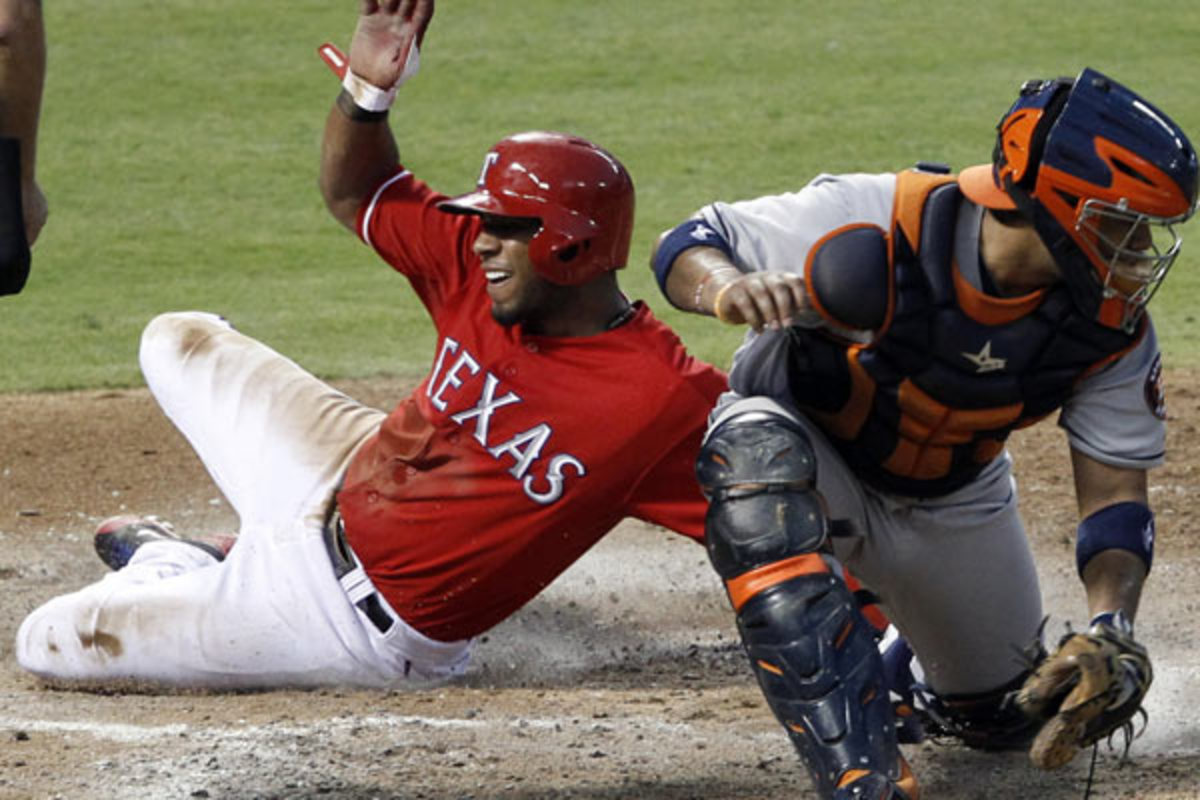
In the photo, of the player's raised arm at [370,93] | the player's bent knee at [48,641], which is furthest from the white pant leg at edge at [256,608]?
the player's raised arm at [370,93]

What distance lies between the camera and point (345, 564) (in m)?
4.83

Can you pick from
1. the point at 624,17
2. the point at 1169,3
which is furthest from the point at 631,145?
the point at 1169,3

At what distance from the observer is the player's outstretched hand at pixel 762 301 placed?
365 cm

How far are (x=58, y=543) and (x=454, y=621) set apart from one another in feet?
6.85

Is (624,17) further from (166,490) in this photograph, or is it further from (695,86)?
(166,490)

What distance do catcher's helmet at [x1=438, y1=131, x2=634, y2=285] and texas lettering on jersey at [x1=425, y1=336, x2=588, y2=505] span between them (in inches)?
11.4

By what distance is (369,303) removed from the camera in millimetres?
9266

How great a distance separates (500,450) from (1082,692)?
1.45 metres

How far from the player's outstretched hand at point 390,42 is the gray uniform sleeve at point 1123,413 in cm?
174

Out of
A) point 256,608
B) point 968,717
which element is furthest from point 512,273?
point 968,717

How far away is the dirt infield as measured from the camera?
4.05 meters

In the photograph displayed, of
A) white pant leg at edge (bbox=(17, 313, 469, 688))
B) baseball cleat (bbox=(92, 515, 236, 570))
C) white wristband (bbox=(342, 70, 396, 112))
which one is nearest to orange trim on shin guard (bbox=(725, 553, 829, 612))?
white pant leg at edge (bbox=(17, 313, 469, 688))

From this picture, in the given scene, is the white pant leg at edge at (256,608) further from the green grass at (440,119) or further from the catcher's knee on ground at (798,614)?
the green grass at (440,119)

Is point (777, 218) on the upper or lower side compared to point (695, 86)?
upper
